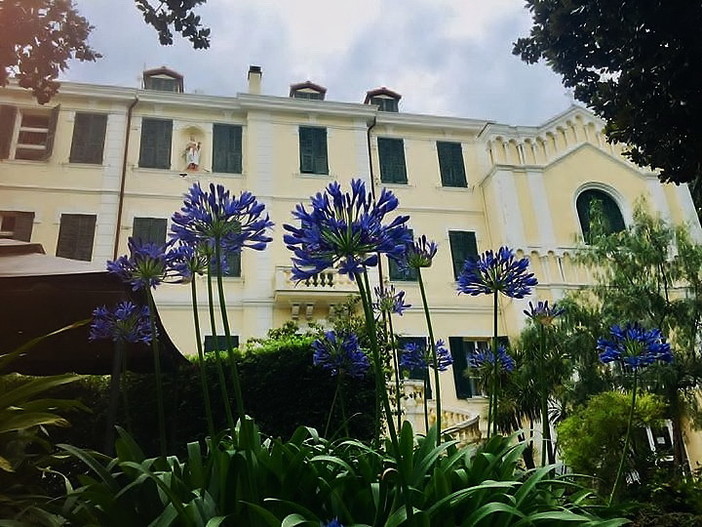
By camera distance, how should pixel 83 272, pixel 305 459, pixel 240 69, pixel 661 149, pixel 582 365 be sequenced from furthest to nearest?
pixel 240 69 → pixel 582 365 → pixel 661 149 → pixel 83 272 → pixel 305 459

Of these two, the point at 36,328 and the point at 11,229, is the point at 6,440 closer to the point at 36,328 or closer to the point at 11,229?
the point at 36,328

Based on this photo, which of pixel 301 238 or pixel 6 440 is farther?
pixel 6 440

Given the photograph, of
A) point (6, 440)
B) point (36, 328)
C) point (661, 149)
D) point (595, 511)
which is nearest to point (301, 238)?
point (6, 440)

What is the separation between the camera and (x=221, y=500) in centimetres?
205

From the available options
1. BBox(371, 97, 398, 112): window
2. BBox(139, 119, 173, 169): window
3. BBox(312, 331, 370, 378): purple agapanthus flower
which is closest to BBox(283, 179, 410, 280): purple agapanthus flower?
BBox(312, 331, 370, 378): purple agapanthus flower

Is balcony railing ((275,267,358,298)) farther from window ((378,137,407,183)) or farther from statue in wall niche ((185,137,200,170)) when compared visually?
window ((378,137,407,183))

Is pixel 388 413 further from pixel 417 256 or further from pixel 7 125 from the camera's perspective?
pixel 7 125

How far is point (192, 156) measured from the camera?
43.5 feet

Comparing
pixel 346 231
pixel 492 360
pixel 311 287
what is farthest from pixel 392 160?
pixel 346 231

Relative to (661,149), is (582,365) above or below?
below

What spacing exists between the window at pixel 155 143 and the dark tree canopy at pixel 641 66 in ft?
33.9

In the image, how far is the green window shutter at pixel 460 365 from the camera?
39.5 feet

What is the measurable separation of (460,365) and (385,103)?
803cm

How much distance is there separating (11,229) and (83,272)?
998 cm
